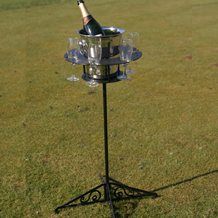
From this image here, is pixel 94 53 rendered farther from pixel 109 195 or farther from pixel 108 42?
pixel 109 195

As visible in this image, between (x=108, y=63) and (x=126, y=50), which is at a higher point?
(x=126, y=50)

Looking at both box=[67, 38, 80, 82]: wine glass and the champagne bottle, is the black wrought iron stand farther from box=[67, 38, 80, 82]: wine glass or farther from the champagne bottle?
the champagne bottle

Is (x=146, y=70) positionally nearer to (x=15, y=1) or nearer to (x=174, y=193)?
(x=174, y=193)

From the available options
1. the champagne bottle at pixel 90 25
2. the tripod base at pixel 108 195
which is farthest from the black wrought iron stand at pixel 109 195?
the champagne bottle at pixel 90 25

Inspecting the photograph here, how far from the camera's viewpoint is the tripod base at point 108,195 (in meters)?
5.12

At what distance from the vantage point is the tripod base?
202 inches

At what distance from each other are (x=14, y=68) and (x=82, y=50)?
7793 millimetres

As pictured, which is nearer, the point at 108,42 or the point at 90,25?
the point at 108,42

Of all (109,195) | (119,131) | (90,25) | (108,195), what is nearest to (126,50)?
Answer: (90,25)

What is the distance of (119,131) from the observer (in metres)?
7.28

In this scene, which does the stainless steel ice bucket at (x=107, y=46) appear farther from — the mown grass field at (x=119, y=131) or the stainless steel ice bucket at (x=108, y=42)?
the mown grass field at (x=119, y=131)

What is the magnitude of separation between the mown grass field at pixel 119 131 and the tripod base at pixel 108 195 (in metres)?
0.10

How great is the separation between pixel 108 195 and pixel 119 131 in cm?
228

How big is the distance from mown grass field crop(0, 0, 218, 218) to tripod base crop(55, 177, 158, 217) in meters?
0.10
